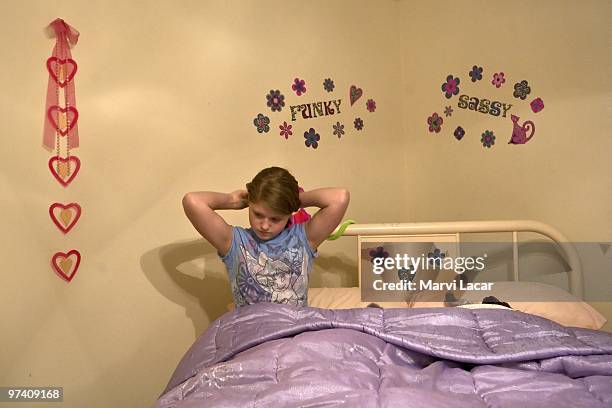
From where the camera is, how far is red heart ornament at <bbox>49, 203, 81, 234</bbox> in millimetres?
1760

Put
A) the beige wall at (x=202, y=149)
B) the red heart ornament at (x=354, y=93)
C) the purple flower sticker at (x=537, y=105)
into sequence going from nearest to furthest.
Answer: the beige wall at (x=202, y=149) < the purple flower sticker at (x=537, y=105) < the red heart ornament at (x=354, y=93)

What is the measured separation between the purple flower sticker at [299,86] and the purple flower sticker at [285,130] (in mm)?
154

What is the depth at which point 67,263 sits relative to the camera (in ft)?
5.85

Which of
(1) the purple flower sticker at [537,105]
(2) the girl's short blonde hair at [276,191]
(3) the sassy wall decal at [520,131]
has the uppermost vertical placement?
(1) the purple flower sticker at [537,105]

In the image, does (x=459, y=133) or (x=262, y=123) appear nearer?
(x=262, y=123)

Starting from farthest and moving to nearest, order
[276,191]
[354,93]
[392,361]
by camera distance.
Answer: [354,93]
[276,191]
[392,361]

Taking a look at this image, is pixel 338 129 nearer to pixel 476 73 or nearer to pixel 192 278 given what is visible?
pixel 476 73

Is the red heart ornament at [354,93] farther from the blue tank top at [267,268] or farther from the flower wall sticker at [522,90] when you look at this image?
the blue tank top at [267,268]

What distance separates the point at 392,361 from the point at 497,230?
105 centimetres

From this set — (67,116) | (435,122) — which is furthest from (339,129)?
(67,116)

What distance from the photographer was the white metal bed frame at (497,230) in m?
2.03

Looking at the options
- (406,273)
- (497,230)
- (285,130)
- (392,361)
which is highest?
(285,130)

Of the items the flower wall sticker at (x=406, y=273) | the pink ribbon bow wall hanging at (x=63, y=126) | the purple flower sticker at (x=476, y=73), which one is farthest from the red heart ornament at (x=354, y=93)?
the pink ribbon bow wall hanging at (x=63, y=126)

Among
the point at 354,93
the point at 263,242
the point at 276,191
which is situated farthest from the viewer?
the point at 354,93
